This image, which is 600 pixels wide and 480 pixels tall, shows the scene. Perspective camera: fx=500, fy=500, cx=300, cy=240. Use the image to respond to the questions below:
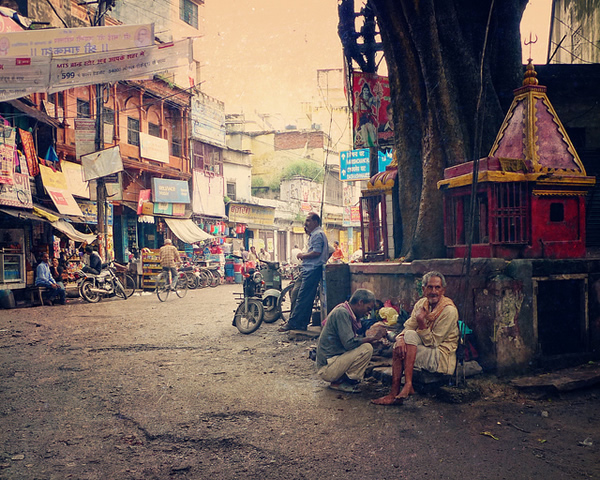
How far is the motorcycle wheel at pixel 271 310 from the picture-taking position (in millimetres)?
9156

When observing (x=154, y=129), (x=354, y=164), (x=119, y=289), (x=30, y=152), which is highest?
(x=154, y=129)

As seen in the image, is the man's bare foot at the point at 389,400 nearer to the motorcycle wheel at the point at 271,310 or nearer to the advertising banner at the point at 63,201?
the motorcycle wheel at the point at 271,310

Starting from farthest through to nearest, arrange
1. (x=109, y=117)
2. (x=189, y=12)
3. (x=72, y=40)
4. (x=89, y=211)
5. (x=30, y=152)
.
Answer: (x=189, y=12)
(x=109, y=117)
(x=89, y=211)
(x=30, y=152)
(x=72, y=40)

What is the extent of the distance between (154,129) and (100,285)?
12563 mm

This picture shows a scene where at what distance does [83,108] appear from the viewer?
2034cm

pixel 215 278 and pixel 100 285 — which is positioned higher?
pixel 100 285

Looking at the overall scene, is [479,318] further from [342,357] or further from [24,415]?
[24,415]

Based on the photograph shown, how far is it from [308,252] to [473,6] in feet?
14.2

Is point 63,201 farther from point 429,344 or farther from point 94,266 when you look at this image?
point 429,344

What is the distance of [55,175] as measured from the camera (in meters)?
16.7

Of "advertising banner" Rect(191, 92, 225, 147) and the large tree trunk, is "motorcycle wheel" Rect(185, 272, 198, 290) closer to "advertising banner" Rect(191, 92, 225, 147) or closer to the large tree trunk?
"advertising banner" Rect(191, 92, 225, 147)

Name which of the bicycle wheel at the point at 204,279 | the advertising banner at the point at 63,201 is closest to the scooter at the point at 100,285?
the advertising banner at the point at 63,201

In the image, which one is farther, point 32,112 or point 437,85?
point 32,112

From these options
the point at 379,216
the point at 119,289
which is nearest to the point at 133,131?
the point at 119,289
